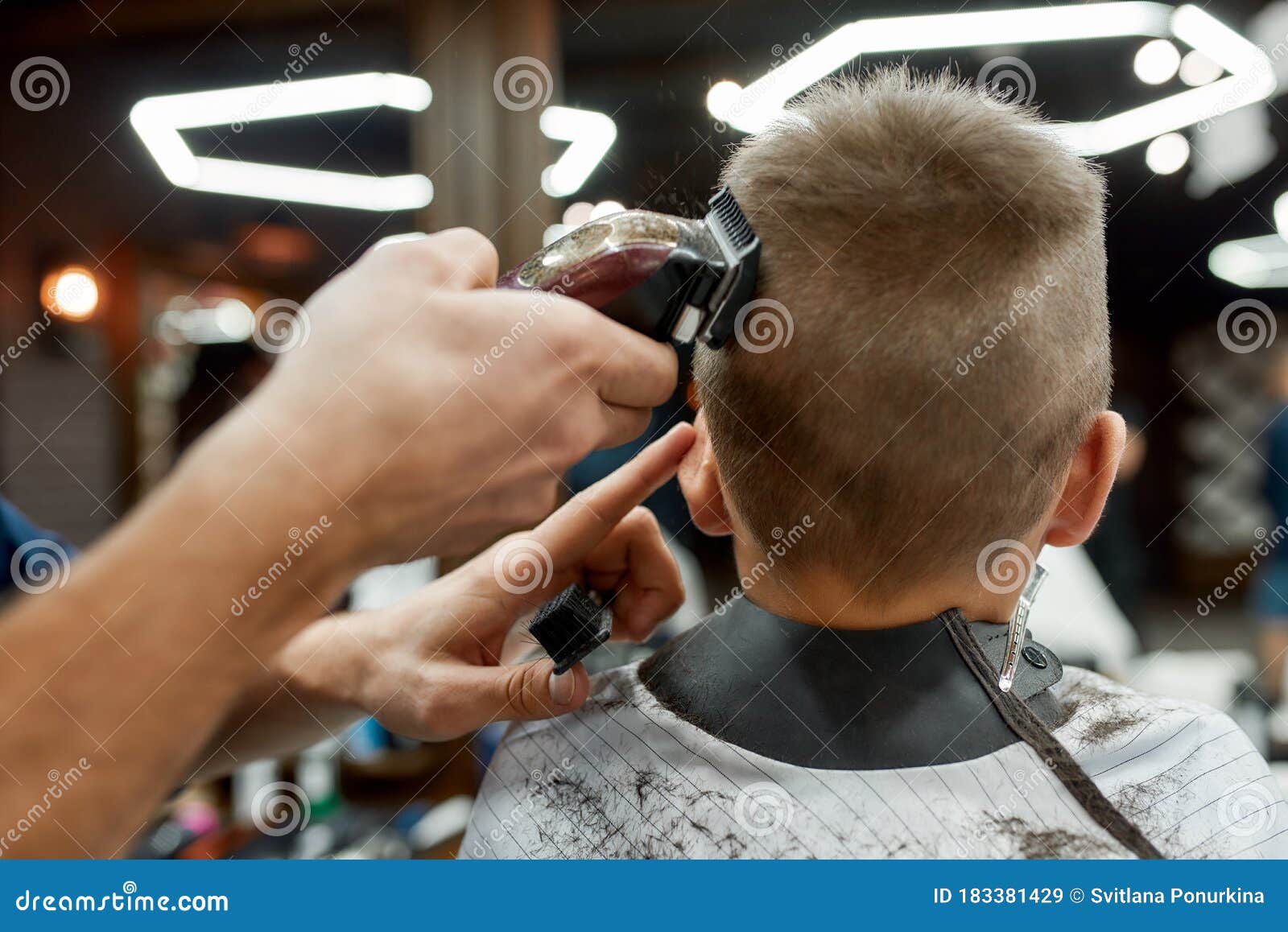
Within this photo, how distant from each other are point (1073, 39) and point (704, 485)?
1.24m

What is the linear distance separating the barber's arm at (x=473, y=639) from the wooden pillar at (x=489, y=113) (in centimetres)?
91

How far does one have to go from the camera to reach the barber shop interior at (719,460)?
0.58 metres

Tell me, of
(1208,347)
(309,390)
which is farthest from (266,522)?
(1208,347)

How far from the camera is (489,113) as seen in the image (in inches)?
68.0

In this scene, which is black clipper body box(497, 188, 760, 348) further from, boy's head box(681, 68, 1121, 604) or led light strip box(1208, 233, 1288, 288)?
led light strip box(1208, 233, 1288, 288)

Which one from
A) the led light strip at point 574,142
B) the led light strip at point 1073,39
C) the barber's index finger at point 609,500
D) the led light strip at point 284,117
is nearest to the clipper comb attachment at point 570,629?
the barber's index finger at point 609,500

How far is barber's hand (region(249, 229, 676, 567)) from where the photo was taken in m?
0.58

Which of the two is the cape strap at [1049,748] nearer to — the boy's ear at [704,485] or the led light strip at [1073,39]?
the boy's ear at [704,485]

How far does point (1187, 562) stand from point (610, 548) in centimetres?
420

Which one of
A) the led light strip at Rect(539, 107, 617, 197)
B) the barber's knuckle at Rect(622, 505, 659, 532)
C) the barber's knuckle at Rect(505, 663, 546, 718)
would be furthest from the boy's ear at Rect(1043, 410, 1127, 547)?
the led light strip at Rect(539, 107, 617, 197)

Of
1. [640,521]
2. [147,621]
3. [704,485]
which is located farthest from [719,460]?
[147,621]

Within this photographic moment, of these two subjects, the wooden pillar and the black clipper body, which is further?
the wooden pillar

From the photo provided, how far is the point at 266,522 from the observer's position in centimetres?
56

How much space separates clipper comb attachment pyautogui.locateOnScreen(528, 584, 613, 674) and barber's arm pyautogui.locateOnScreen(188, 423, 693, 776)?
41mm
